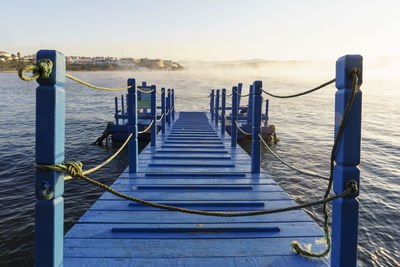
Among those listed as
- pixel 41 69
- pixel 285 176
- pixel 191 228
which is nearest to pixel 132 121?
pixel 191 228

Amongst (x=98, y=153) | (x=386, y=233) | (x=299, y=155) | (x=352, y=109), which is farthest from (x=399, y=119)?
(x=352, y=109)

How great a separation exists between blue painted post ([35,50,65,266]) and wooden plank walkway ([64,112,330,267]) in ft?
2.33

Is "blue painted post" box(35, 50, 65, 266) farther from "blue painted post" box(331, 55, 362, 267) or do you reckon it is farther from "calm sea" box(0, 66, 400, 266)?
"calm sea" box(0, 66, 400, 266)

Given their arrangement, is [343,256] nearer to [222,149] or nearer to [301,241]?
[301,241]

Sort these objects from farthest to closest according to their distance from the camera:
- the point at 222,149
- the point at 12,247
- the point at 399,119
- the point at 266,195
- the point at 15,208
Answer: the point at 399,119 → the point at 15,208 → the point at 222,149 → the point at 12,247 → the point at 266,195

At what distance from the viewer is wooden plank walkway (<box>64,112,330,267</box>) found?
2.59 meters

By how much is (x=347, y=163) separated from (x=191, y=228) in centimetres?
168

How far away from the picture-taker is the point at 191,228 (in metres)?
3.09

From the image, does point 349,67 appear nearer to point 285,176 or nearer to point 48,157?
point 48,157

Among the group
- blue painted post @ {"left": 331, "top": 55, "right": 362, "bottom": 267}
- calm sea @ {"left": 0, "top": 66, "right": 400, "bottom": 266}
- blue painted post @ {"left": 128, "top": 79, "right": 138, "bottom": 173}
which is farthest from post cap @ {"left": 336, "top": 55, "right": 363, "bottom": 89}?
calm sea @ {"left": 0, "top": 66, "right": 400, "bottom": 266}

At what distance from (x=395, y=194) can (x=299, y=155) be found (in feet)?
16.9

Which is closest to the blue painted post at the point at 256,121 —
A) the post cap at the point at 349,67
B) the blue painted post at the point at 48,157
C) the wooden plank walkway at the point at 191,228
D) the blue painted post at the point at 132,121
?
the wooden plank walkway at the point at 191,228

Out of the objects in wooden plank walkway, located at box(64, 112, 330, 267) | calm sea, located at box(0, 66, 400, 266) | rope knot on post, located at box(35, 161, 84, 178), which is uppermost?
rope knot on post, located at box(35, 161, 84, 178)

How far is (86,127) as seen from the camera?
839 inches
